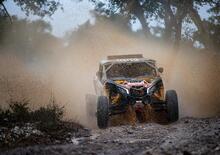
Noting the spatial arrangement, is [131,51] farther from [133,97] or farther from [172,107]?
[172,107]

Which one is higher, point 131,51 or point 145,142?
point 131,51

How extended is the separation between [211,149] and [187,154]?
0.44m

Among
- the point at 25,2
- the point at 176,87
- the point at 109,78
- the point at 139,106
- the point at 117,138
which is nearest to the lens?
the point at 117,138

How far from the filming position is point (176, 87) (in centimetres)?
2102

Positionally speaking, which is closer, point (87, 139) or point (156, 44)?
point (87, 139)

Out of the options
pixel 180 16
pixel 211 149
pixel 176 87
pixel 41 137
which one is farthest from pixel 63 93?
pixel 211 149

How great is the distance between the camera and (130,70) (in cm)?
1418

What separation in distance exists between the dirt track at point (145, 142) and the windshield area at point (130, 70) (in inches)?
122

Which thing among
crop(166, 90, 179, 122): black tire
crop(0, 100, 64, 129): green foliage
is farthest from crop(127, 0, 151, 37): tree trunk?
crop(0, 100, 64, 129): green foliage

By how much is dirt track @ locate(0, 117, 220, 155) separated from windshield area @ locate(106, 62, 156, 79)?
10.1ft

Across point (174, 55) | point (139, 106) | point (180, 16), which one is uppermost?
point (180, 16)

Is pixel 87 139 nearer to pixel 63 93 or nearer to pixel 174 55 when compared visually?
pixel 63 93

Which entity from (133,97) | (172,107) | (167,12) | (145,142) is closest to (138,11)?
(167,12)

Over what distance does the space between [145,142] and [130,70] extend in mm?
5299
